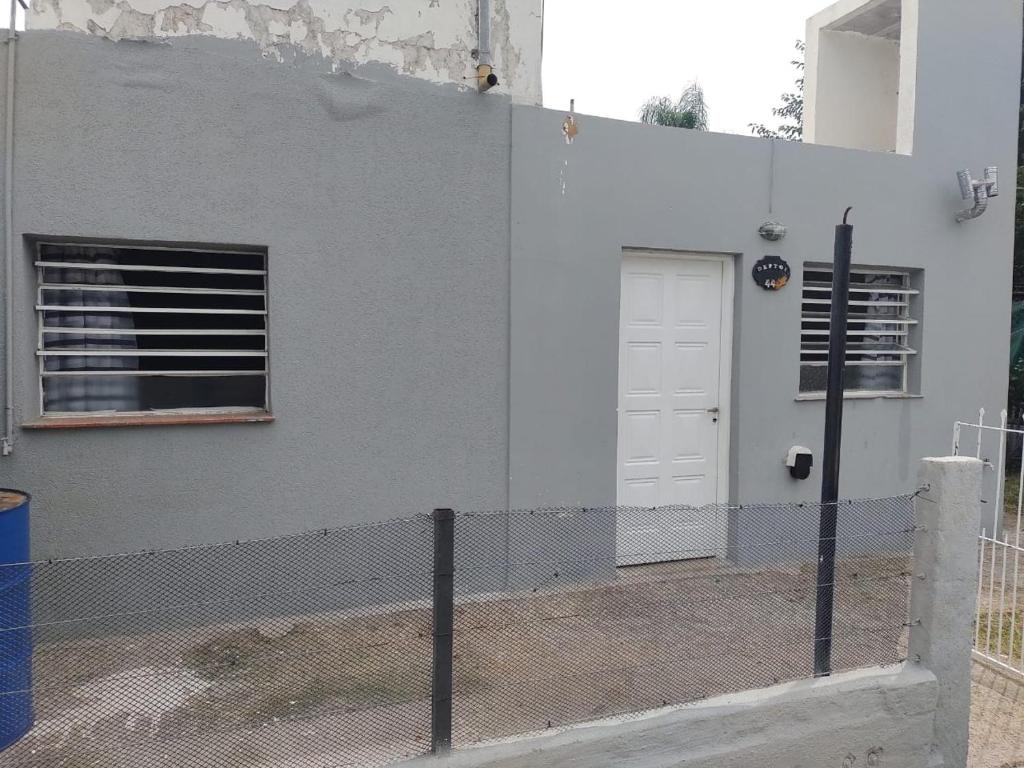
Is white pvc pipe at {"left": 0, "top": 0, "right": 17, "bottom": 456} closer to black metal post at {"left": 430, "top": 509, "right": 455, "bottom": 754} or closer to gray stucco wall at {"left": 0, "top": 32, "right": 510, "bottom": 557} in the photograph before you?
gray stucco wall at {"left": 0, "top": 32, "right": 510, "bottom": 557}

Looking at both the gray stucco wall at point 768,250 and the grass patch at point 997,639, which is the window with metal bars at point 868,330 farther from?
the grass patch at point 997,639

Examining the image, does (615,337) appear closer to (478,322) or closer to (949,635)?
(478,322)

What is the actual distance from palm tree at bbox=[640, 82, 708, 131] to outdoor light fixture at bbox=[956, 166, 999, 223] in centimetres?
928

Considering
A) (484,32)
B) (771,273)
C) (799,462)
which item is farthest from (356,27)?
(799,462)

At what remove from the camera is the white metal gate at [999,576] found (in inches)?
165

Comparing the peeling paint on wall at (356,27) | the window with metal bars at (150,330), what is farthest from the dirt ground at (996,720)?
the peeling paint on wall at (356,27)

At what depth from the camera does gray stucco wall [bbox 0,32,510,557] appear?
423 centimetres

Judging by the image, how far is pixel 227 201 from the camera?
14.8ft

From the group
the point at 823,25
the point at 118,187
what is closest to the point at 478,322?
the point at 118,187

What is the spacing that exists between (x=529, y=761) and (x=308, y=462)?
250 cm

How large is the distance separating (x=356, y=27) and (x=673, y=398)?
3.27 metres

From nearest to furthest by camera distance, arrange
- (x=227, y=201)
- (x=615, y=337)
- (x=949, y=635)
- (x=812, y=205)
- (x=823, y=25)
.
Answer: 1. (x=949, y=635)
2. (x=227, y=201)
3. (x=615, y=337)
4. (x=812, y=205)
5. (x=823, y=25)

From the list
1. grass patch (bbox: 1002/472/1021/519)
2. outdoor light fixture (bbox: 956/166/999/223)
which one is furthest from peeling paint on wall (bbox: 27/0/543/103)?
grass patch (bbox: 1002/472/1021/519)

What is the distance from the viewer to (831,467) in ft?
11.3
